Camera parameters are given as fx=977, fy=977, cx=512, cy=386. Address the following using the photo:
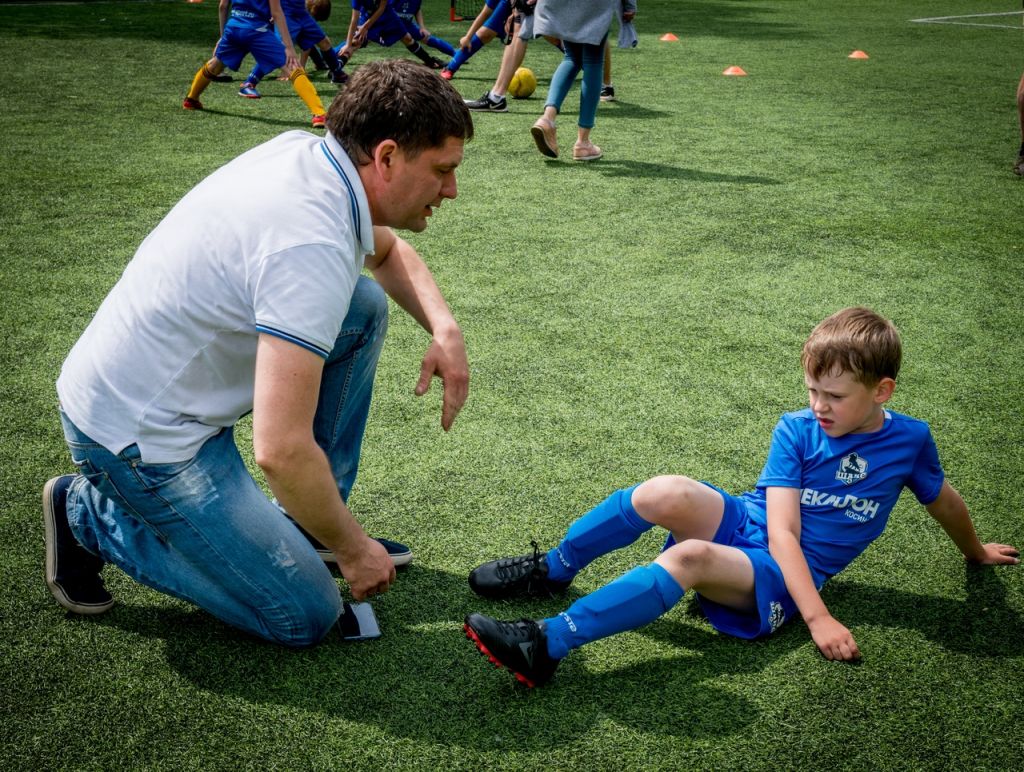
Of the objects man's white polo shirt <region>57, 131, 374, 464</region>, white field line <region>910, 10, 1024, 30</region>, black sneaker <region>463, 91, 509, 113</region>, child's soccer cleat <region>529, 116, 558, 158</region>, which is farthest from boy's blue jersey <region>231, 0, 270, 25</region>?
white field line <region>910, 10, 1024, 30</region>

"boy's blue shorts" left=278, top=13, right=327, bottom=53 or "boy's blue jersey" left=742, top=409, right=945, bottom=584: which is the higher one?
"boy's blue jersey" left=742, top=409, right=945, bottom=584

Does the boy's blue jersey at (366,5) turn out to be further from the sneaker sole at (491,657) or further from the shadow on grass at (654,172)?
the sneaker sole at (491,657)

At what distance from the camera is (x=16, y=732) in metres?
1.91

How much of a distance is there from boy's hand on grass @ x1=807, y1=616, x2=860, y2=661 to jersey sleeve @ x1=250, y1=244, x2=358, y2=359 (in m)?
1.24

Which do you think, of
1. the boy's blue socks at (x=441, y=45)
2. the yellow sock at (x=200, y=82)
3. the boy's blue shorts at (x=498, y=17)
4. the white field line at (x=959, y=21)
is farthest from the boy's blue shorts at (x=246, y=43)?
the white field line at (x=959, y=21)

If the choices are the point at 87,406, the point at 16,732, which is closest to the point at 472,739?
the point at 16,732

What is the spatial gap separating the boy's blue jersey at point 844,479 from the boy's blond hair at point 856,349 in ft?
0.53

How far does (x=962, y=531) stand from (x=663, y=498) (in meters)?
0.81

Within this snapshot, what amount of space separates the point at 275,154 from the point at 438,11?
47.0 ft

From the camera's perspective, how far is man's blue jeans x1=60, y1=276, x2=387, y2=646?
2041mm

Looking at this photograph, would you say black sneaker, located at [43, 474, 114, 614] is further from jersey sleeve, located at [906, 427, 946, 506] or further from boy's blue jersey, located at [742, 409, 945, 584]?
jersey sleeve, located at [906, 427, 946, 506]

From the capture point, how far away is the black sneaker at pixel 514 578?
2.37 meters

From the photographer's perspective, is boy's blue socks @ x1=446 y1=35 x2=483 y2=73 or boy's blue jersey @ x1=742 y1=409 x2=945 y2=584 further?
boy's blue socks @ x1=446 y1=35 x2=483 y2=73

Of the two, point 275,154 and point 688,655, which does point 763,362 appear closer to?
point 688,655
